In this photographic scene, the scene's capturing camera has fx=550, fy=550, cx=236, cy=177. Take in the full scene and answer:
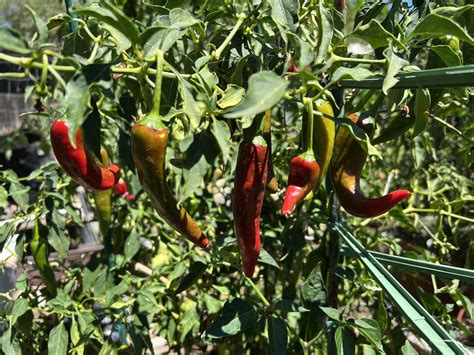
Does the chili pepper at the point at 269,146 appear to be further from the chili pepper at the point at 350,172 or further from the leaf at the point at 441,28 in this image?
the leaf at the point at 441,28

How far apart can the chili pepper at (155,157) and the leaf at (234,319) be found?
0.23 m

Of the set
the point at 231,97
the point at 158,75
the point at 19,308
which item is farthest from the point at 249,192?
the point at 19,308

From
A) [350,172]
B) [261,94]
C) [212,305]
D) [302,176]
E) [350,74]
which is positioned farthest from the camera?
[212,305]

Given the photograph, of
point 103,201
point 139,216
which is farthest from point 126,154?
point 139,216

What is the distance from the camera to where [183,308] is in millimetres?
1462

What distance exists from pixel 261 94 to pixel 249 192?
1.00 feet

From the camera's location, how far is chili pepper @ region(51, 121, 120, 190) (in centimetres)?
75

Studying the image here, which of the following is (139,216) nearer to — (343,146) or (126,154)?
(126,154)

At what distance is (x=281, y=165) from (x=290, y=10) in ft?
2.65

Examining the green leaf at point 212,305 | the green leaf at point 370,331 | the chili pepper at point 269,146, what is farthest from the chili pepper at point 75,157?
the green leaf at point 212,305

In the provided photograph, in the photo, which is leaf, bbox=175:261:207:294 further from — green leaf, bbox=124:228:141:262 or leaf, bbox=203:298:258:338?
green leaf, bbox=124:228:141:262

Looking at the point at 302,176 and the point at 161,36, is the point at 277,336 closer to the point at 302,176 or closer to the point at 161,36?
the point at 302,176

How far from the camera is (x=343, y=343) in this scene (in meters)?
0.87

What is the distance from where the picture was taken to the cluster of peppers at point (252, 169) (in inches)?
26.8
